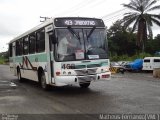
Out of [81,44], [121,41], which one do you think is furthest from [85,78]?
[121,41]

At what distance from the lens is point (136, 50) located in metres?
85.0

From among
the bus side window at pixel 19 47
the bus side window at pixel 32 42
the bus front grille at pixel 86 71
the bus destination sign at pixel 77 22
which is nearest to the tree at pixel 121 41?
the bus side window at pixel 19 47

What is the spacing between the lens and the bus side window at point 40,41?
1606 centimetres

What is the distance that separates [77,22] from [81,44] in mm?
977

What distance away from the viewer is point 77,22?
14789mm

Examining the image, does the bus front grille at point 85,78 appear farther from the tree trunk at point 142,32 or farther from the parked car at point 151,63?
the tree trunk at point 142,32

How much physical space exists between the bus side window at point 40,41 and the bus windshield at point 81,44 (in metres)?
1.88

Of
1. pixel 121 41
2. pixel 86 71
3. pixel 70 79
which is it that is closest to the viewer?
pixel 70 79

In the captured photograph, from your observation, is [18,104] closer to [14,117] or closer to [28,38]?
[14,117]

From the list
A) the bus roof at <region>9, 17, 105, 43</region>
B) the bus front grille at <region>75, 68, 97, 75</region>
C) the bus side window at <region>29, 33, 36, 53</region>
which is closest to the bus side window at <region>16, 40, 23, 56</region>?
the bus side window at <region>29, 33, 36, 53</region>

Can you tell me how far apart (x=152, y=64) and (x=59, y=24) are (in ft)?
90.4

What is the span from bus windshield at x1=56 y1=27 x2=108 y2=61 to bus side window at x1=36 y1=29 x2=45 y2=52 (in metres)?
1.88

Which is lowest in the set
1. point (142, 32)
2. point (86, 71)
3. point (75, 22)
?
point (86, 71)

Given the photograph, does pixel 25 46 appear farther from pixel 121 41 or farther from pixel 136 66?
pixel 121 41
